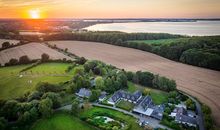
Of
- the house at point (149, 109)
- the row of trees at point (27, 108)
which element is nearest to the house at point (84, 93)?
the row of trees at point (27, 108)

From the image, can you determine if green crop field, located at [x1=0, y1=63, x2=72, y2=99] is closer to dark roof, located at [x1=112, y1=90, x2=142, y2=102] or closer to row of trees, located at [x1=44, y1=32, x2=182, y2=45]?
dark roof, located at [x1=112, y1=90, x2=142, y2=102]

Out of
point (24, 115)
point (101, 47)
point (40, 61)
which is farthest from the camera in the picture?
point (101, 47)

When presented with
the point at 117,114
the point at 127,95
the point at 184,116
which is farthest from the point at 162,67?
the point at 117,114

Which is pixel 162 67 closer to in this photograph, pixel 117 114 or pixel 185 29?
pixel 117 114

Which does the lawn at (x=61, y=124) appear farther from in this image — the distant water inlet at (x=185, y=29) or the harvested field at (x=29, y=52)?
the distant water inlet at (x=185, y=29)

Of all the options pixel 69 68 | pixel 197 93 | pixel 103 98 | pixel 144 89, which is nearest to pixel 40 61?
pixel 69 68

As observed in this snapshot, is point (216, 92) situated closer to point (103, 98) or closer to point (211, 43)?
point (103, 98)
